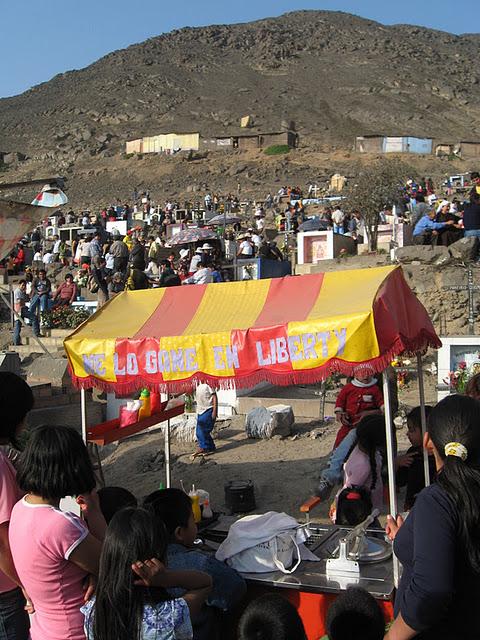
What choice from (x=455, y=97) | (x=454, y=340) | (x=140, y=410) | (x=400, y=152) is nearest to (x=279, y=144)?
(x=400, y=152)

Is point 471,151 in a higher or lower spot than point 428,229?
higher

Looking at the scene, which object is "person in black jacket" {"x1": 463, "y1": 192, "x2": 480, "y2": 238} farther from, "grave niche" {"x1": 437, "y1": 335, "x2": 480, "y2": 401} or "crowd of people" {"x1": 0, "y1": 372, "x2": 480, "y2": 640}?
"crowd of people" {"x1": 0, "y1": 372, "x2": 480, "y2": 640}

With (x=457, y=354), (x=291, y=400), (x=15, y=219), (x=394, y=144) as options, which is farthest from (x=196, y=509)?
(x=394, y=144)

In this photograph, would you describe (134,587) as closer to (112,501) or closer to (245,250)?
(112,501)

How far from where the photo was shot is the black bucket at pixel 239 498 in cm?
745

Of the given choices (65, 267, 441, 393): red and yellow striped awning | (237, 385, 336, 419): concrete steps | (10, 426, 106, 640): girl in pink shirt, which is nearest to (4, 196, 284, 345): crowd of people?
(237, 385, 336, 419): concrete steps

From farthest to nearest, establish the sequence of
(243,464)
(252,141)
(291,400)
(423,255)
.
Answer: (252,141) → (423,255) → (291,400) → (243,464)

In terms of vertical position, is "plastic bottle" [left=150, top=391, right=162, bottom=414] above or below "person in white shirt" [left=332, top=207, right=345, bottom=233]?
below

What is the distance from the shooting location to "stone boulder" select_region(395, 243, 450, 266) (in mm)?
14734

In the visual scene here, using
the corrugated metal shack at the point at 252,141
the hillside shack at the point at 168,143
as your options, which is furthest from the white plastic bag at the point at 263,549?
the hillside shack at the point at 168,143

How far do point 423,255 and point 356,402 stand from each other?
8.87 metres

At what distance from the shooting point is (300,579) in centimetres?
408

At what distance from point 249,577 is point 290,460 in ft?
16.4

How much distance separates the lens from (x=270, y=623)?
3.14 metres
